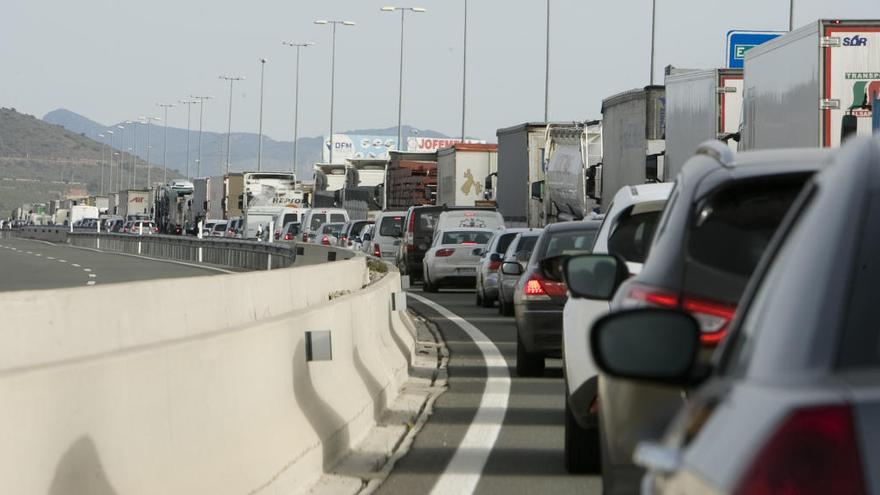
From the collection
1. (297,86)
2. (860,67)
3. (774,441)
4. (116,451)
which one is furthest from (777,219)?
(297,86)

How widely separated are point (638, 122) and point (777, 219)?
2800 cm

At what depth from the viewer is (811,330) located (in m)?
2.64

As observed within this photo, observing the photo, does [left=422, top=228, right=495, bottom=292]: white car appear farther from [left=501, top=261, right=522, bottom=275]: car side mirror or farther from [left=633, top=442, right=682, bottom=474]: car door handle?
[left=633, top=442, right=682, bottom=474]: car door handle

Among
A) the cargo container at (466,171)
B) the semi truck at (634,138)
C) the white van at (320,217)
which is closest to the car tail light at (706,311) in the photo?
the semi truck at (634,138)

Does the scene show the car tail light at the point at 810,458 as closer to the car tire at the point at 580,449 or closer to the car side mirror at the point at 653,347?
the car side mirror at the point at 653,347

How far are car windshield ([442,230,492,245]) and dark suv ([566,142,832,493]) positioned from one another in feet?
102

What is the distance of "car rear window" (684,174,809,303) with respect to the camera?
5309 mm

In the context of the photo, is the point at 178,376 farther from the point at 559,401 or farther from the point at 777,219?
the point at 559,401

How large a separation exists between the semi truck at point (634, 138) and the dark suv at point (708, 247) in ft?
84.6

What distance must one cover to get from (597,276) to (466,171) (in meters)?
47.9

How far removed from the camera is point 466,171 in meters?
55.2

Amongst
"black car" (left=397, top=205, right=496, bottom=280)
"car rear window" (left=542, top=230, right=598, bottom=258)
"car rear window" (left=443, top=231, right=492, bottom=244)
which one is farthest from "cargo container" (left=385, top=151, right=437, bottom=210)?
"car rear window" (left=542, top=230, right=598, bottom=258)

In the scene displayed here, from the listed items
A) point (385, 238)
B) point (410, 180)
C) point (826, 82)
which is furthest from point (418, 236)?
point (826, 82)

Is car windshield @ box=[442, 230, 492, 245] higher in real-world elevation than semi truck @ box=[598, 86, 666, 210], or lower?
lower
